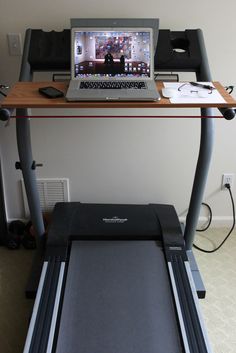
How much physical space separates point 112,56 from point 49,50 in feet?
1.07

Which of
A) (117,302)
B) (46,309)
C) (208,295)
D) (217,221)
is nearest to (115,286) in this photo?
(117,302)

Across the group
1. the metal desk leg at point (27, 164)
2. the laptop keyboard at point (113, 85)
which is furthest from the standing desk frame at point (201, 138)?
the laptop keyboard at point (113, 85)

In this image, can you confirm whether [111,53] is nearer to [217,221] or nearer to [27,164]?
[27,164]

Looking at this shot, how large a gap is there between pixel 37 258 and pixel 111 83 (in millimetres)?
1127

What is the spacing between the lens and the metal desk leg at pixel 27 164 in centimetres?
191

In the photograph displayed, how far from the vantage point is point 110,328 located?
1.70 meters

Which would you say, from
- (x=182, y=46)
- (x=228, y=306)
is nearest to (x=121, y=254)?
(x=228, y=306)

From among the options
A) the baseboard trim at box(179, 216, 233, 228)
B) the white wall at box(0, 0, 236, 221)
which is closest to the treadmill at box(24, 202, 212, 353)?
the white wall at box(0, 0, 236, 221)

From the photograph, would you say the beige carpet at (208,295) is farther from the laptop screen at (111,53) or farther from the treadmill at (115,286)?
the laptop screen at (111,53)

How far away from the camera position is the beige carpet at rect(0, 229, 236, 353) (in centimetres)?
193

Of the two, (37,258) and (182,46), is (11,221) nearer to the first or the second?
(37,258)

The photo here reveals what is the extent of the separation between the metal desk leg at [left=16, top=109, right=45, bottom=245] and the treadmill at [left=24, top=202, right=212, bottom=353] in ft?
0.38

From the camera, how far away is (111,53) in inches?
72.6

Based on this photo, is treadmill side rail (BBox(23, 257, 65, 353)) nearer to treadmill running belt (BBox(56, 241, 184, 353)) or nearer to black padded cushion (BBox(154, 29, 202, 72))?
treadmill running belt (BBox(56, 241, 184, 353))
